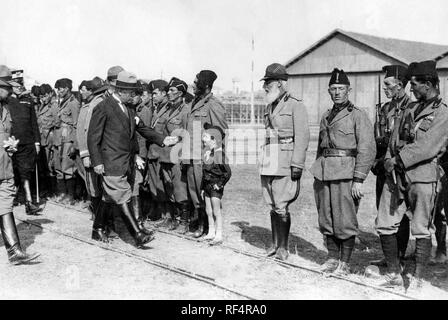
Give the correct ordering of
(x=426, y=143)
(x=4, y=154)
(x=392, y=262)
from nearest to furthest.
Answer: (x=426, y=143)
(x=392, y=262)
(x=4, y=154)

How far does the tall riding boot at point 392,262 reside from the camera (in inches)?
218

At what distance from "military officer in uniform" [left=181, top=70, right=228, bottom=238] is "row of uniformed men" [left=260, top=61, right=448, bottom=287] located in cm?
96

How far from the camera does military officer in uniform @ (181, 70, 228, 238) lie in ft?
24.7

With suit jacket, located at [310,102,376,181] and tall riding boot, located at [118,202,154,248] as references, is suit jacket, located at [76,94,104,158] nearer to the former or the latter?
tall riding boot, located at [118,202,154,248]

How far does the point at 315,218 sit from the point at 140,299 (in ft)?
16.3

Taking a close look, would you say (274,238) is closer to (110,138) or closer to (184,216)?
(184,216)

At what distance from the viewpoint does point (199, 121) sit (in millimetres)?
7629

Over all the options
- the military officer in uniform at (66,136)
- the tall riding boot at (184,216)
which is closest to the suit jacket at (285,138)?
the tall riding boot at (184,216)

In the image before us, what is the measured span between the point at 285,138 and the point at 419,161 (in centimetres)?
183

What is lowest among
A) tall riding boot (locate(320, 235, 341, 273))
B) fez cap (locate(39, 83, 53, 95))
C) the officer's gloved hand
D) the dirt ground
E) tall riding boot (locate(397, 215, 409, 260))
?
the dirt ground

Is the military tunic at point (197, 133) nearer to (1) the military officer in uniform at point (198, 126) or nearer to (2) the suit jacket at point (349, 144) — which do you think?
(1) the military officer in uniform at point (198, 126)

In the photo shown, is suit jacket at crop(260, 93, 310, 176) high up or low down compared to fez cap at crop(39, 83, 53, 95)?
down

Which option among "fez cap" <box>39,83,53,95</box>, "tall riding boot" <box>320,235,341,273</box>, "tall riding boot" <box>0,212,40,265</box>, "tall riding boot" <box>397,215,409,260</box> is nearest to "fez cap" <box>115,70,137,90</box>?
"tall riding boot" <box>0,212,40,265</box>

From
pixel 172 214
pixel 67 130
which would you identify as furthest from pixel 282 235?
pixel 67 130
